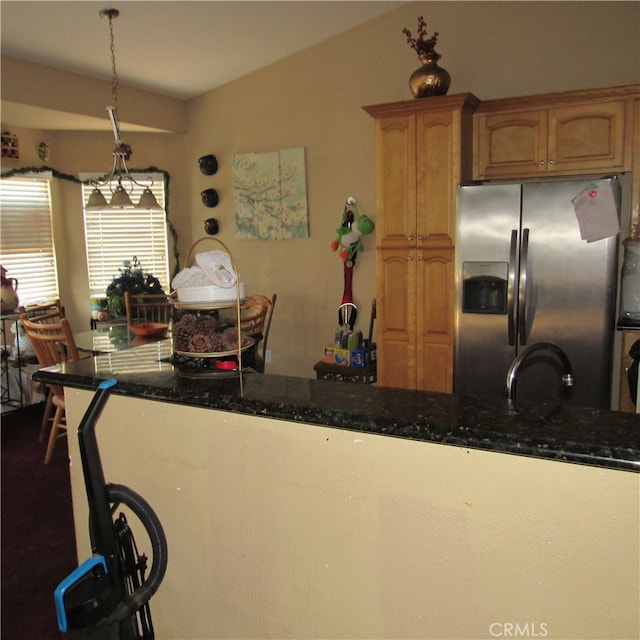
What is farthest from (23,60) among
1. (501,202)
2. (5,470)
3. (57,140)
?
(501,202)

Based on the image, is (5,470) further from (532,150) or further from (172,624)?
(532,150)

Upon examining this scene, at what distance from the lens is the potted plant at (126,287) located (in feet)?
15.7

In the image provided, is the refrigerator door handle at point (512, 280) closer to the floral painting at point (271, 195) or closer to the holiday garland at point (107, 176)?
the floral painting at point (271, 195)

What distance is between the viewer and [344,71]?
436 cm

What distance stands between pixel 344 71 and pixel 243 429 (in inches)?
146

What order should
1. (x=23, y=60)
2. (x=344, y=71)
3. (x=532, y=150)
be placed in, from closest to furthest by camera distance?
(x=532, y=150)
(x=23, y=60)
(x=344, y=71)

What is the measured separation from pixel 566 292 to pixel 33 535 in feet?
9.77

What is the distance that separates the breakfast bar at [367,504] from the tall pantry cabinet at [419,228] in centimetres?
229

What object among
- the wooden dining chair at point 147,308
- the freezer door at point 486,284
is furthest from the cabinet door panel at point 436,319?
the wooden dining chair at point 147,308

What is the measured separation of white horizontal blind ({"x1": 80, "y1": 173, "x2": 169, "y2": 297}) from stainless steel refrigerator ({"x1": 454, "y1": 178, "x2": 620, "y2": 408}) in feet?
10.1

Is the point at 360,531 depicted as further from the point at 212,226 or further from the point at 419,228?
the point at 212,226

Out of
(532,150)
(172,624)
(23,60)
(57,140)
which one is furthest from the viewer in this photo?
(57,140)

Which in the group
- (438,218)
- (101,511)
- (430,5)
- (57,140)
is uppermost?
(430,5)

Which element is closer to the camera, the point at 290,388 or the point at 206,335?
the point at 290,388
